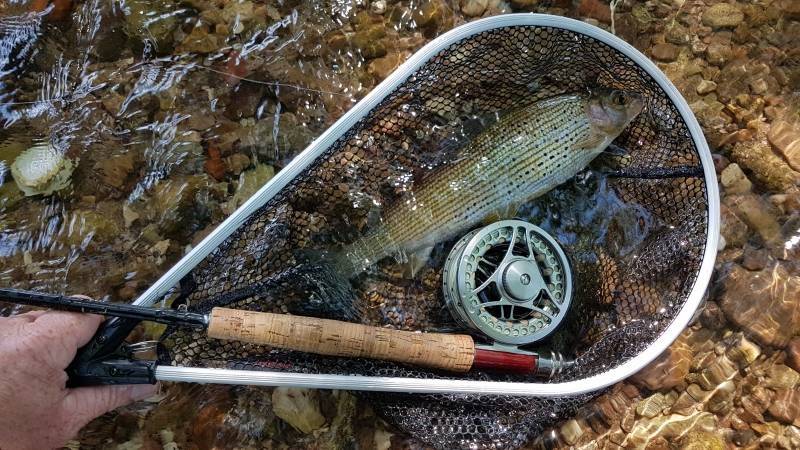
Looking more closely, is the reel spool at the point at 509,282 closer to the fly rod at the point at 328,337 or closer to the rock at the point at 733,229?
the fly rod at the point at 328,337

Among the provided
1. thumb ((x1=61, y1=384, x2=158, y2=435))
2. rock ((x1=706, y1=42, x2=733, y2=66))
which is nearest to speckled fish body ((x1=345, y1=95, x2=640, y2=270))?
rock ((x1=706, y1=42, x2=733, y2=66))

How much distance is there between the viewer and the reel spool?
284 cm

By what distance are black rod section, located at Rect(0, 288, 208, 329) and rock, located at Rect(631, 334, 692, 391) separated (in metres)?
2.43

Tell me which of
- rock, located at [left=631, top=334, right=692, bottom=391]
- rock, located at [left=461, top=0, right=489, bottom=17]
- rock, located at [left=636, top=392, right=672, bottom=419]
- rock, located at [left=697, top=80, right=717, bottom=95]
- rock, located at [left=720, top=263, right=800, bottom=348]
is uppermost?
rock, located at [left=461, top=0, right=489, bottom=17]

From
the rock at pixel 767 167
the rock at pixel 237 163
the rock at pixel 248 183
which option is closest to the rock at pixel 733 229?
the rock at pixel 767 167

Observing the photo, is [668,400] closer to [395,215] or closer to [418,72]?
[395,215]

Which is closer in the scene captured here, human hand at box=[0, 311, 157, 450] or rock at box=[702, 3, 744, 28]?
human hand at box=[0, 311, 157, 450]

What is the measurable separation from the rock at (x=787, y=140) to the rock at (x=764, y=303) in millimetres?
681

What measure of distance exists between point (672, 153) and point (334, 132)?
187cm

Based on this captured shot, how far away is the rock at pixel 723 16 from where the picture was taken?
3.67 meters

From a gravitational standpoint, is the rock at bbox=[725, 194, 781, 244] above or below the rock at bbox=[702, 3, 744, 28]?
below

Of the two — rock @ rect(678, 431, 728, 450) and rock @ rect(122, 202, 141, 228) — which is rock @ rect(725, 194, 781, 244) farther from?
rock @ rect(122, 202, 141, 228)

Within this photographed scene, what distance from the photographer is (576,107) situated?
3.20m

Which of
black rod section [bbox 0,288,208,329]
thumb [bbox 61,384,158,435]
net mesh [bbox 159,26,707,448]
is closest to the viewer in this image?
black rod section [bbox 0,288,208,329]
